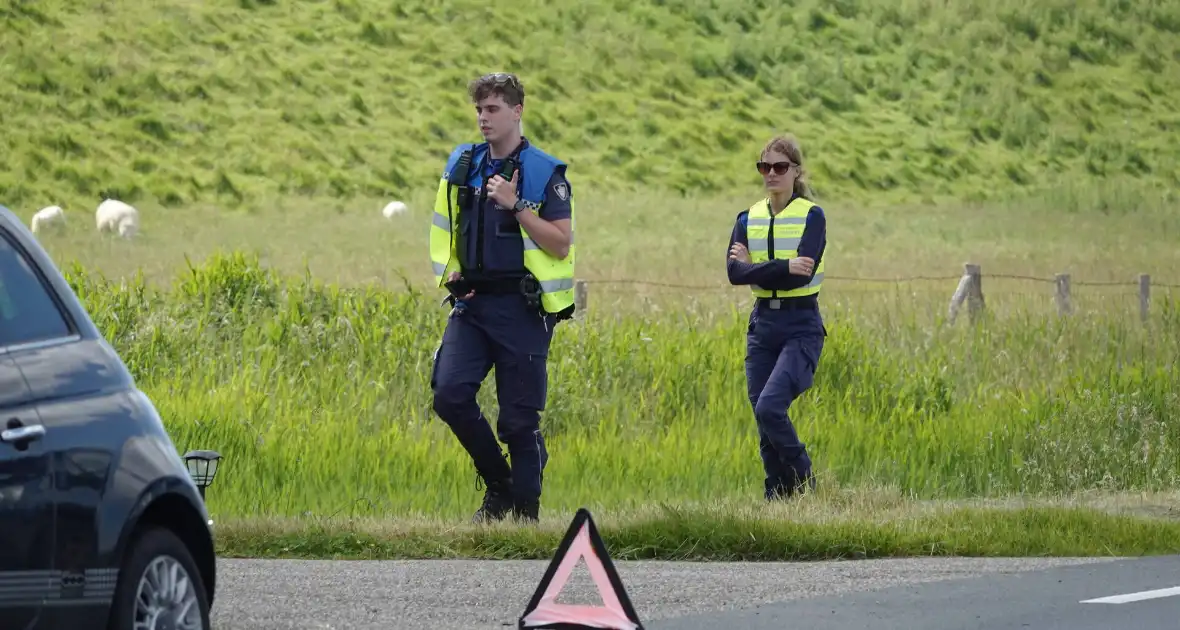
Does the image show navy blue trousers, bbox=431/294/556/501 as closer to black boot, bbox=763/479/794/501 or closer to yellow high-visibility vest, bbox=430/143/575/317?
yellow high-visibility vest, bbox=430/143/575/317

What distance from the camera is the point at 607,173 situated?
59.1 m

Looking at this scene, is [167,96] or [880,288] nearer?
[880,288]

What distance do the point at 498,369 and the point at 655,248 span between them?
30.8m

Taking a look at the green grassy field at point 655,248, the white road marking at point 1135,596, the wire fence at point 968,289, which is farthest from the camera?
the wire fence at point 968,289

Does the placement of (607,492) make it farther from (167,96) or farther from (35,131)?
(167,96)

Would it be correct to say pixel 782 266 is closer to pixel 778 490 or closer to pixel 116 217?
pixel 778 490

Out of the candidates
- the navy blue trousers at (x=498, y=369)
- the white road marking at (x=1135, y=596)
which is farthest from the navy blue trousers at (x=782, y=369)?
the white road marking at (x=1135, y=596)

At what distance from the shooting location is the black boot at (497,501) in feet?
37.5

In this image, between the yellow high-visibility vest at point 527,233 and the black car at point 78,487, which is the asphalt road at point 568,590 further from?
the black car at point 78,487

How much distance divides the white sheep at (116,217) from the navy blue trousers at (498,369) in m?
Result: 33.0

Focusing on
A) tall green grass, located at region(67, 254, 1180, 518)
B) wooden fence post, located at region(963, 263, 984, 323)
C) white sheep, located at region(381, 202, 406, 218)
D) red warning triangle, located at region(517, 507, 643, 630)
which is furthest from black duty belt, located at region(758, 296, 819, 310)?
white sheep, located at region(381, 202, 406, 218)

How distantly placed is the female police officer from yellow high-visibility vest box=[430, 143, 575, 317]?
1497 mm

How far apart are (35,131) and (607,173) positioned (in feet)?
46.7

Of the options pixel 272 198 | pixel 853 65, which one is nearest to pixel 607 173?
pixel 272 198
